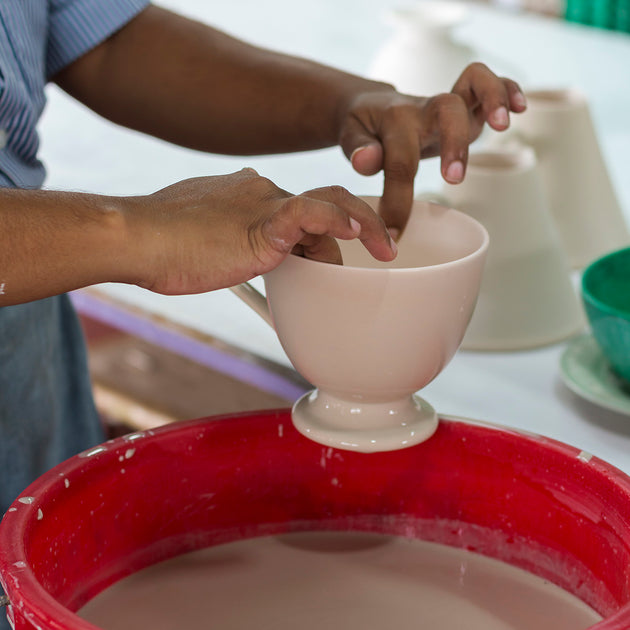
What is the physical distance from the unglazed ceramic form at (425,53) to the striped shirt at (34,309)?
48cm

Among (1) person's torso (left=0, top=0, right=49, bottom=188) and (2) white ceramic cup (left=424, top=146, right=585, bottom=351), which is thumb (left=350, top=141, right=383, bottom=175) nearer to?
(2) white ceramic cup (left=424, top=146, right=585, bottom=351)

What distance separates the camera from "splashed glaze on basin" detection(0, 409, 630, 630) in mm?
539

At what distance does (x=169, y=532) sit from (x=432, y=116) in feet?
1.11

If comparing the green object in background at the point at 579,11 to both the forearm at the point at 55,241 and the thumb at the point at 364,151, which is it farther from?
the forearm at the point at 55,241

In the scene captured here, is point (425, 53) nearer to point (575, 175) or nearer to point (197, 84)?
point (575, 175)

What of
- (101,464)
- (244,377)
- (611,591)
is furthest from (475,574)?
(244,377)

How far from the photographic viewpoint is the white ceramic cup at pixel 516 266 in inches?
33.5

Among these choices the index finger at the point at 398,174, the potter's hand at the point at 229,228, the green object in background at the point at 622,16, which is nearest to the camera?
the potter's hand at the point at 229,228

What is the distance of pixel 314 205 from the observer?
0.49 m

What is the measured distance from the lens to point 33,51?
31.0 inches

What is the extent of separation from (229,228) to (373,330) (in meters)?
0.09

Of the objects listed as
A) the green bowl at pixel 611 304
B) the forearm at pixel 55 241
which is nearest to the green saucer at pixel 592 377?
the green bowl at pixel 611 304

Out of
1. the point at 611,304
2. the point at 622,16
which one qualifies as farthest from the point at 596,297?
the point at 622,16

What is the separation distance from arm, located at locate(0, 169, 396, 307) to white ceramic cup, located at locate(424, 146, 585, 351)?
352mm
